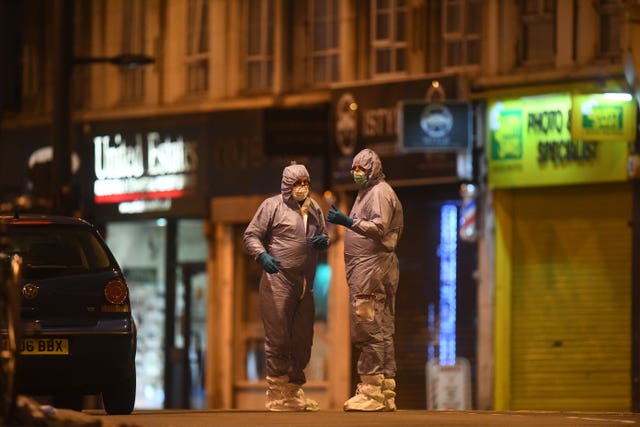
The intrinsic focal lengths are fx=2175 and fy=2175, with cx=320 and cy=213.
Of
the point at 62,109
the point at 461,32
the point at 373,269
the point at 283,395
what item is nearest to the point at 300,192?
the point at 373,269

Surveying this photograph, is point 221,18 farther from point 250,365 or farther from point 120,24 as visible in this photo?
point 250,365

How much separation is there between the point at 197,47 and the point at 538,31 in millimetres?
6786

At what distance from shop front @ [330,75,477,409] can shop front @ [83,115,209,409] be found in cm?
349

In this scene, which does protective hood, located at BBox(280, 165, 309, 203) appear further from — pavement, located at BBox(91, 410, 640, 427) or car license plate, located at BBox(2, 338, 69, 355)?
car license plate, located at BBox(2, 338, 69, 355)

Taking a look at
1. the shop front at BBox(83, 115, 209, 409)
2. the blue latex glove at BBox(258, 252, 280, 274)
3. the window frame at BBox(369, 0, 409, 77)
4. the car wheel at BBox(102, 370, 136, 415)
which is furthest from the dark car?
the shop front at BBox(83, 115, 209, 409)

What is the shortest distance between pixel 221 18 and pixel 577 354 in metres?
8.58

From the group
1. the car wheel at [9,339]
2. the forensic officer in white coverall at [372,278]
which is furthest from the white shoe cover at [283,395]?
the car wheel at [9,339]

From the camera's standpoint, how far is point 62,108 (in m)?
25.9

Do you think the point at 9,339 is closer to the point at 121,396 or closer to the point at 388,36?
the point at 121,396

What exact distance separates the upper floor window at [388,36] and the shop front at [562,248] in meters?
2.37

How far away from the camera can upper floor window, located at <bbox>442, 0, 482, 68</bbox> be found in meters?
29.1

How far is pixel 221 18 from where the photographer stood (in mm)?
32656

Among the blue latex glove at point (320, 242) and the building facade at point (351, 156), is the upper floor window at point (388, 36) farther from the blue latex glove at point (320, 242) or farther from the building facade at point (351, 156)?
the blue latex glove at point (320, 242)

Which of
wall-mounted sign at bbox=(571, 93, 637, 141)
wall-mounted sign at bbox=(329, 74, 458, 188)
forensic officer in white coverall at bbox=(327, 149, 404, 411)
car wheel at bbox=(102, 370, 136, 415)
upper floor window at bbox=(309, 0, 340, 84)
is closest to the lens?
car wheel at bbox=(102, 370, 136, 415)
